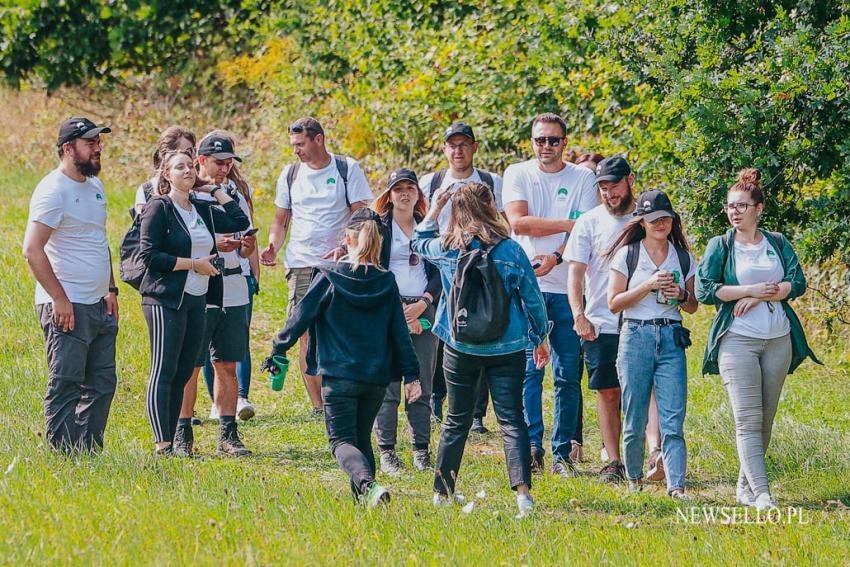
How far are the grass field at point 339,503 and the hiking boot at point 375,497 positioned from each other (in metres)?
0.06

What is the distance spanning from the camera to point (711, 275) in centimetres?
678

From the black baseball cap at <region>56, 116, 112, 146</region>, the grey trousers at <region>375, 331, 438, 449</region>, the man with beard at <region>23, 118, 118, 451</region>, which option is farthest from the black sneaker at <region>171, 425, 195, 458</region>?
the black baseball cap at <region>56, 116, 112, 146</region>

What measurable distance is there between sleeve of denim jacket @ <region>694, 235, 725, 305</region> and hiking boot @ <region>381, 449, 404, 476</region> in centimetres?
216

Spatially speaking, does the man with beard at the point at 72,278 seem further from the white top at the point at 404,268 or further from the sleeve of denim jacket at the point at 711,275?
the sleeve of denim jacket at the point at 711,275

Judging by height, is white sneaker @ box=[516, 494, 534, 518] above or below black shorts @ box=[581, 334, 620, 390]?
below

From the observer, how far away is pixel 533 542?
5.57 meters

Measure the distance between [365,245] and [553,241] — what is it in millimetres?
1849

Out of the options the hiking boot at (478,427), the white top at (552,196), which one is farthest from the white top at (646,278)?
the hiking boot at (478,427)

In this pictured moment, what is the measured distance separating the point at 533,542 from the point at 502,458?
98.3 inches

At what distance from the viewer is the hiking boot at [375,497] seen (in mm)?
5875

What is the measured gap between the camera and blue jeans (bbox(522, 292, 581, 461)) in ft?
25.0

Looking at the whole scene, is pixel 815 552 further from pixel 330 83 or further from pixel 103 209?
pixel 330 83

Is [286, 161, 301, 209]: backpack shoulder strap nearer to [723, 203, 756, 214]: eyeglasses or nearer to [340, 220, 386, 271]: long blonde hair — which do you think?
[340, 220, 386, 271]: long blonde hair

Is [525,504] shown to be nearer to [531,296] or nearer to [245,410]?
[531,296]
